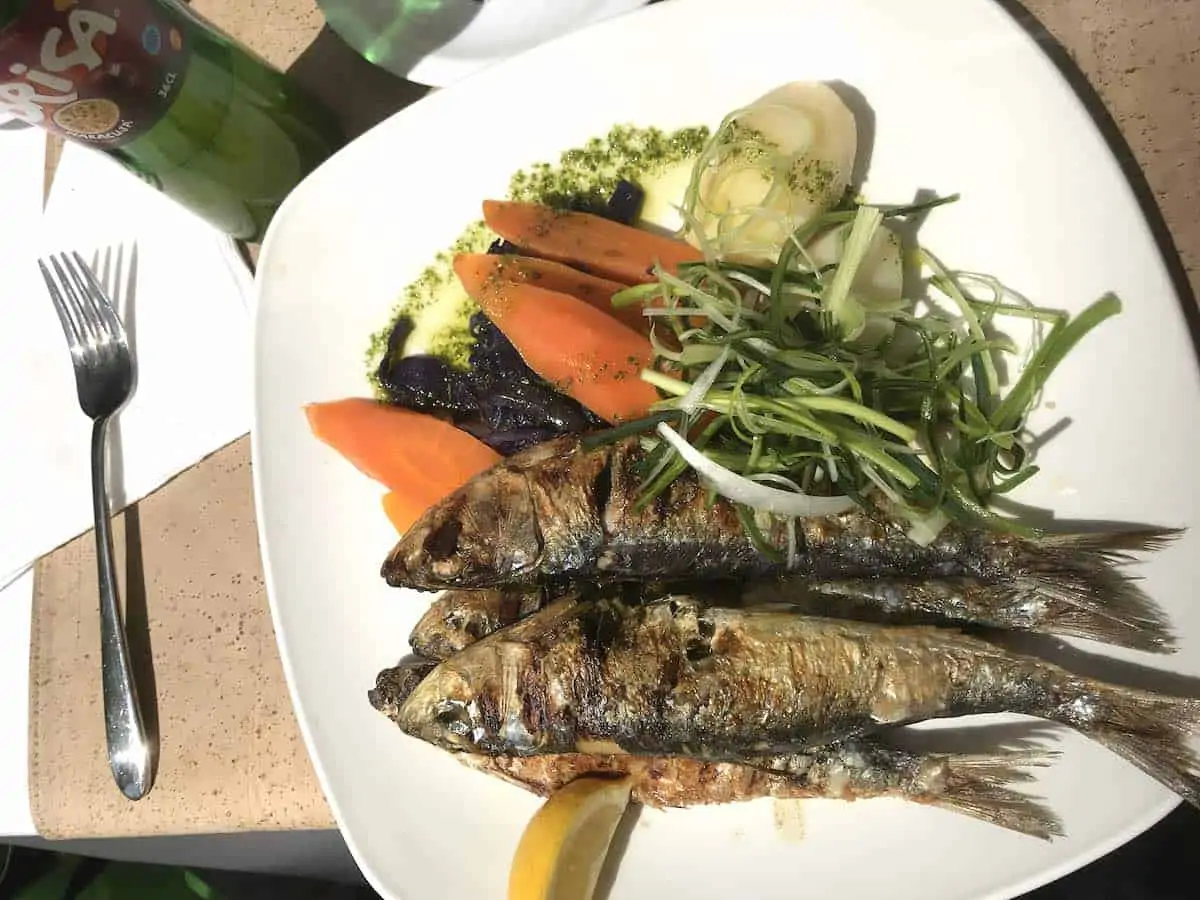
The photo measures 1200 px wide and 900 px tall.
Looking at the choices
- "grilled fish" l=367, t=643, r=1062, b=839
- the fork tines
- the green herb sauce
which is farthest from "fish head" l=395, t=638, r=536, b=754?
the fork tines

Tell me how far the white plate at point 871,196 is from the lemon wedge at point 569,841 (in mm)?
97

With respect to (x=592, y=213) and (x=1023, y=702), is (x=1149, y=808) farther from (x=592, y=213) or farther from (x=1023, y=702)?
(x=592, y=213)

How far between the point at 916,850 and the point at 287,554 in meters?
1.22

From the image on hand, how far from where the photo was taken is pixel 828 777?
1.29 metres

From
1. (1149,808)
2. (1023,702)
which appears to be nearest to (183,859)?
(1023,702)

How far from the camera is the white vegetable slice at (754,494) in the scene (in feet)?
4.09

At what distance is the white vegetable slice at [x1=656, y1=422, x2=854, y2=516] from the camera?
4.09ft

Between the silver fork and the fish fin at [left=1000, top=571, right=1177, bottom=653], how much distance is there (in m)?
1.67

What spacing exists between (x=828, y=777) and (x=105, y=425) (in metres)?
1.55

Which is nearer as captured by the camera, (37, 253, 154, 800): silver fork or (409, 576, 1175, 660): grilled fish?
(409, 576, 1175, 660): grilled fish

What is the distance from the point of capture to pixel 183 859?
194 centimetres

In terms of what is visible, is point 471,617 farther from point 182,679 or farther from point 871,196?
point 871,196

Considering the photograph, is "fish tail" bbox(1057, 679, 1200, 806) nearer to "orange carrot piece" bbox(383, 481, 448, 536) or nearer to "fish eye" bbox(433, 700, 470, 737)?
"fish eye" bbox(433, 700, 470, 737)

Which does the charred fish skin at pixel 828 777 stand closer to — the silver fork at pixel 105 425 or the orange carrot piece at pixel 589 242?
the silver fork at pixel 105 425
